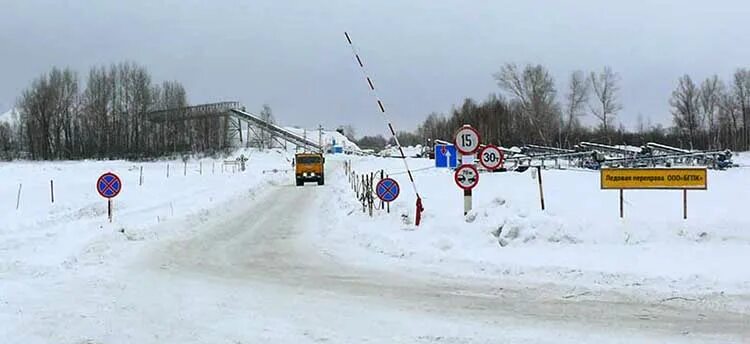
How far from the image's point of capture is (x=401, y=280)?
1065 cm

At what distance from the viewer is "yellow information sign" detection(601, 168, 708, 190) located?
13.9 metres

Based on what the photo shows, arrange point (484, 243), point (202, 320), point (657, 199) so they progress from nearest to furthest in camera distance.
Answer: point (202, 320), point (484, 243), point (657, 199)

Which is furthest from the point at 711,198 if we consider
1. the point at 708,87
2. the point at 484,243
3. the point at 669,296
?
the point at 708,87

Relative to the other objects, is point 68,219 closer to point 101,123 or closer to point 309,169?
point 309,169

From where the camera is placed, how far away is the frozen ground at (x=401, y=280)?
7434 mm

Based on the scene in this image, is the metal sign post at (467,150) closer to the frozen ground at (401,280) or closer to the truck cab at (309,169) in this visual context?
the frozen ground at (401,280)

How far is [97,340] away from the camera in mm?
7098

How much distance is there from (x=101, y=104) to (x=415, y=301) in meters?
112

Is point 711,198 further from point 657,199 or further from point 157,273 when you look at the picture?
point 157,273

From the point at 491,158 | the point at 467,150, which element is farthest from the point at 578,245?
the point at 491,158

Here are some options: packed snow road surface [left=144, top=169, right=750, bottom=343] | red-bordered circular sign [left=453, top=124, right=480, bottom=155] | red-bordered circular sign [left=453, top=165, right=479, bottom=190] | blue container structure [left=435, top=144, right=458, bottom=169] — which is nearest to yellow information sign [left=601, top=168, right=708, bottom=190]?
red-bordered circular sign [left=453, top=165, right=479, bottom=190]

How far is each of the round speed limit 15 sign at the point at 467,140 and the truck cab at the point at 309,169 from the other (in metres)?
32.6

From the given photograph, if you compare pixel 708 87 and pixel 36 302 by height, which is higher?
pixel 708 87

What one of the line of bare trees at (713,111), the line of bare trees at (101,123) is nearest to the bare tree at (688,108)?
the line of bare trees at (713,111)
